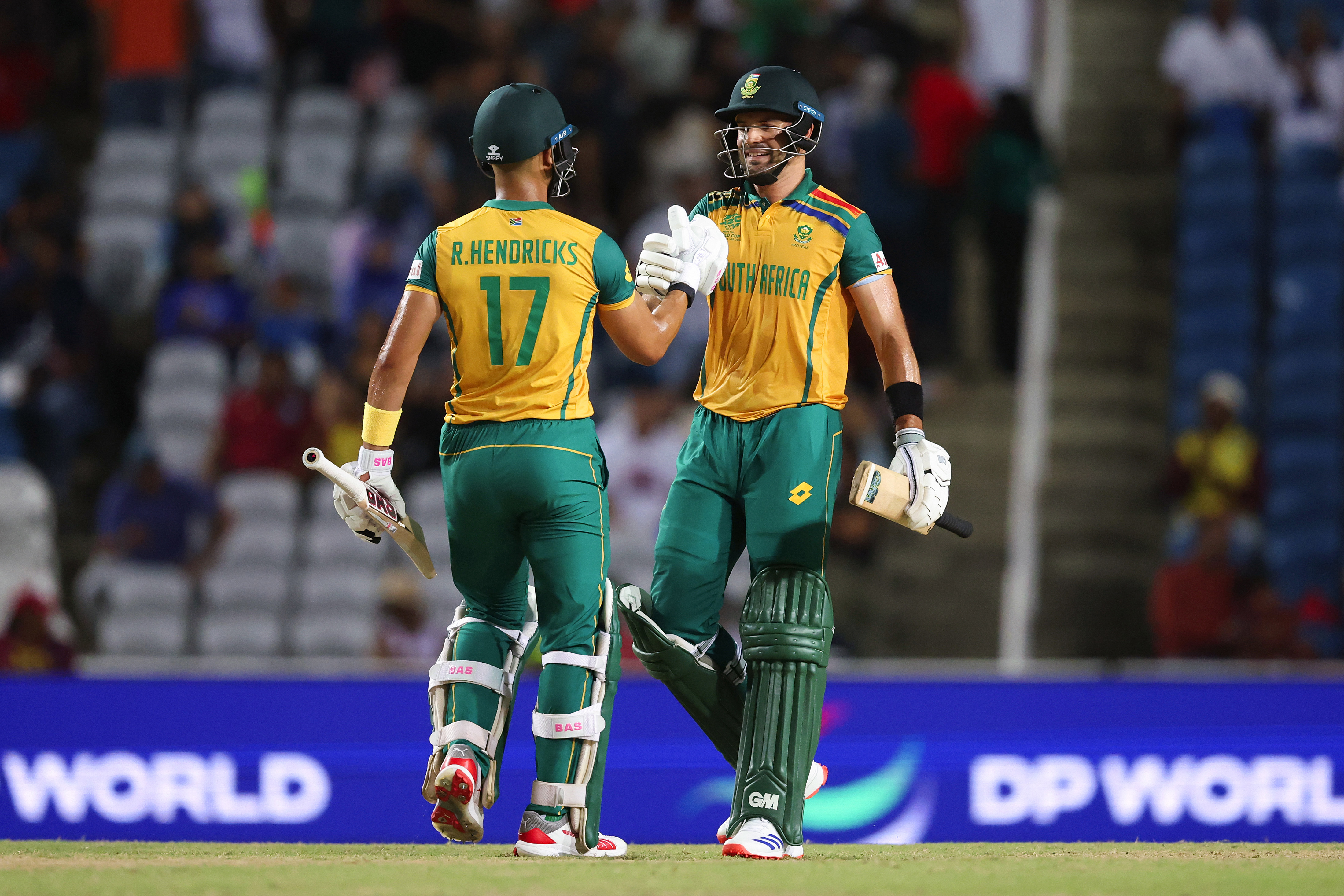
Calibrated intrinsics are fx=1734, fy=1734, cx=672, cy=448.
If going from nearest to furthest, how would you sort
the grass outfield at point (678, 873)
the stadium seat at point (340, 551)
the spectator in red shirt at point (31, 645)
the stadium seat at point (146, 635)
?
the grass outfield at point (678, 873), the spectator in red shirt at point (31, 645), the stadium seat at point (146, 635), the stadium seat at point (340, 551)

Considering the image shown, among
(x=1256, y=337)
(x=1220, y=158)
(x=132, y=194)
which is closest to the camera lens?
(x=1256, y=337)

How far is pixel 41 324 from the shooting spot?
1169 centimetres

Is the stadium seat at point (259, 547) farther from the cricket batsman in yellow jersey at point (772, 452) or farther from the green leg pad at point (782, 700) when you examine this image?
the green leg pad at point (782, 700)

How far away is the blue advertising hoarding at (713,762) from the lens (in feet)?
24.2

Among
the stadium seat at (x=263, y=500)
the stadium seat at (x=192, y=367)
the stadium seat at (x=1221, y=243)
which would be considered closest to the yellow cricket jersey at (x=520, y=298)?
the stadium seat at (x=263, y=500)

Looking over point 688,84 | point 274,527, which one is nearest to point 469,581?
point 274,527

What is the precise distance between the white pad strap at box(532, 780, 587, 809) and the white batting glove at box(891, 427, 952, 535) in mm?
1289

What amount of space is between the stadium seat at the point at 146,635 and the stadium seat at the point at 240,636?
16cm

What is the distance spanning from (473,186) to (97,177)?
310 cm

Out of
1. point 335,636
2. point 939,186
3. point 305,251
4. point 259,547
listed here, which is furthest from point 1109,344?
point 259,547

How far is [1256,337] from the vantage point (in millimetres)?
12375

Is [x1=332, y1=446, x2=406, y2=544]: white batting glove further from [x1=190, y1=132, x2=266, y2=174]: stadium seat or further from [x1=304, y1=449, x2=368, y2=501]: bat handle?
[x1=190, y1=132, x2=266, y2=174]: stadium seat

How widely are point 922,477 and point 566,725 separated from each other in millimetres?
1327

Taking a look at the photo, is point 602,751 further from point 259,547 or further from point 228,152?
point 228,152
